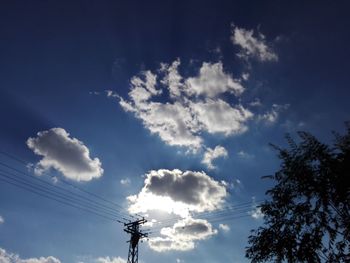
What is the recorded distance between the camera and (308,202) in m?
19.8

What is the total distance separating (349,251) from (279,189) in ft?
16.2

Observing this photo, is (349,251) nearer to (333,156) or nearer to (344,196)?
(344,196)

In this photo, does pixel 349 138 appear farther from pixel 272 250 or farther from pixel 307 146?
Answer: pixel 272 250

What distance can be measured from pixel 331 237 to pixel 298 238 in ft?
5.80

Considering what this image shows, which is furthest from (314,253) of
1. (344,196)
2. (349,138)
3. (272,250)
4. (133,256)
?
(133,256)

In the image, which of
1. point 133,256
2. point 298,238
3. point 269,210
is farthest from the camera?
point 133,256

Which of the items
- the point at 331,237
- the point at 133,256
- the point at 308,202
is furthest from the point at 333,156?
the point at 133,256

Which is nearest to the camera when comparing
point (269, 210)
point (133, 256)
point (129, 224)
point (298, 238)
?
point (298, 238)

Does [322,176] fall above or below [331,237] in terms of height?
above

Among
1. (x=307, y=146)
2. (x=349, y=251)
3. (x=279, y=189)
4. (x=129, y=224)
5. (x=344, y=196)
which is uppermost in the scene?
(x=129, y=224)

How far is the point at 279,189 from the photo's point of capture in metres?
20.8

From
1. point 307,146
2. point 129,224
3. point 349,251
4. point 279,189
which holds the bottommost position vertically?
point 349,251

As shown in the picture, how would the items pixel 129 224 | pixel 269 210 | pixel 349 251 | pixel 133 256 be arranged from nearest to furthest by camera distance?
pixel 349 251 → pixel 269 210 → pixel 133 256 → pixel 129 224

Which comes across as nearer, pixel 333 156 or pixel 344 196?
pixel 344 196
